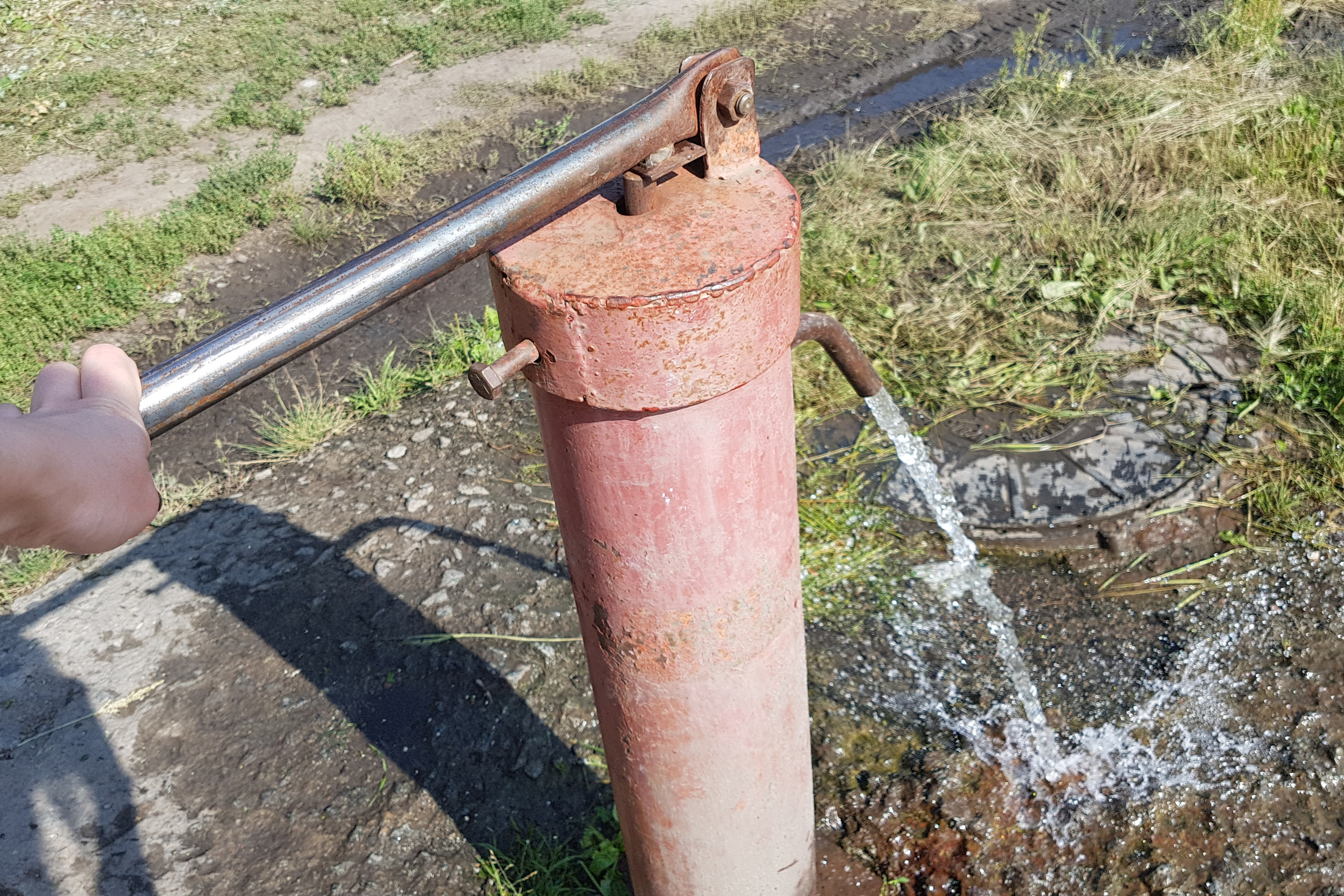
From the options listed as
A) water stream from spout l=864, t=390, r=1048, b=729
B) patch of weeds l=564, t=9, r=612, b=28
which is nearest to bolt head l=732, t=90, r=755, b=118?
water stream from spout l=864, t=390, r=1048, b=729

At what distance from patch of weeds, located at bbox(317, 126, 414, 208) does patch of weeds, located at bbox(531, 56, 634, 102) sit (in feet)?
3.19

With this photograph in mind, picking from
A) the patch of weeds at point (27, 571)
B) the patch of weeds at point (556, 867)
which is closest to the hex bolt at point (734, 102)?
the patch of weeds at point (556, 867)

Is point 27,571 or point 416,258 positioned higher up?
point 416,258

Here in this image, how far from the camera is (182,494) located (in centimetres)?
301

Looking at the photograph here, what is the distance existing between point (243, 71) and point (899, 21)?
158 inches

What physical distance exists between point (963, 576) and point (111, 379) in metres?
2.26

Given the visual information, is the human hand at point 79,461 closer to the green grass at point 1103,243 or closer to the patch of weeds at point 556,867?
the patch of weeds at point 556,867

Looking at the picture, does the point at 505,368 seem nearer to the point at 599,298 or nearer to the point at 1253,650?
the point at 599,298

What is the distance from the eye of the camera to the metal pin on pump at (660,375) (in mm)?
936

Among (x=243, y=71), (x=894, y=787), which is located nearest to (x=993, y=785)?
(x=894, y=787)

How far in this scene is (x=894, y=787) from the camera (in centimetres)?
215

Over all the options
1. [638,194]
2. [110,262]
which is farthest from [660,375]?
[110,262]

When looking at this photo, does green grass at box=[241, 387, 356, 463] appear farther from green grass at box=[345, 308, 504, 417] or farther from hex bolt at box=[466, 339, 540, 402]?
hex bolt at box=[466, 339, 540, 402]

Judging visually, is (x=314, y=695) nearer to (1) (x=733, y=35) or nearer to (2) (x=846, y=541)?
(2) (x=846, y=541)
